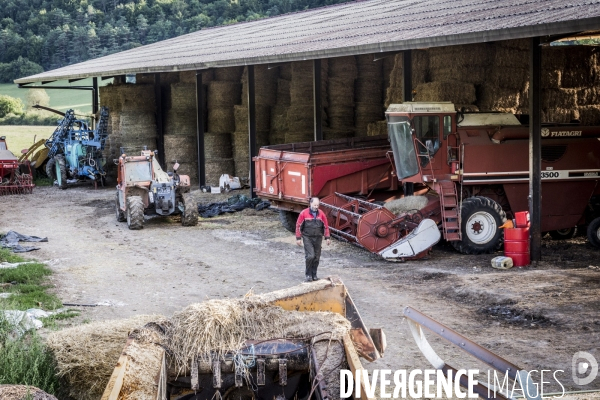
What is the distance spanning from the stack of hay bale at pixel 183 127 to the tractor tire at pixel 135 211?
27.4 feet

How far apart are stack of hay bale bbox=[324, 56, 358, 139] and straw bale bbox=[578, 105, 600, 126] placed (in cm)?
783

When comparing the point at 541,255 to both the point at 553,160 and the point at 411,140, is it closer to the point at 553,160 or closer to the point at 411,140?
the point at 553,160

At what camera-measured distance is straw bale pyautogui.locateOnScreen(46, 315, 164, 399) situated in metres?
8.48

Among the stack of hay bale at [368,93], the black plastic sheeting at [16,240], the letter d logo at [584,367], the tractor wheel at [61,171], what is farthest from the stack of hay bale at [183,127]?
the letter d logo at [584,367]

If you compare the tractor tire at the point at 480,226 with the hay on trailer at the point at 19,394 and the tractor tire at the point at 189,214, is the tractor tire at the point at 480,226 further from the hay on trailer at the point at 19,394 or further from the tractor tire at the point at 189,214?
the hay on trailer at the point at 19,394

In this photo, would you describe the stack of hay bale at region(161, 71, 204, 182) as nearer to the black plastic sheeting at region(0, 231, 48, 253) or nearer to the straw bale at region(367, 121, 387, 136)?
the straw bale at region(367, 121, 387, 136)

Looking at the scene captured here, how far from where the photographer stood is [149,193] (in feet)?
68.2

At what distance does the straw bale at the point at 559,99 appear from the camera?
18.2 metres

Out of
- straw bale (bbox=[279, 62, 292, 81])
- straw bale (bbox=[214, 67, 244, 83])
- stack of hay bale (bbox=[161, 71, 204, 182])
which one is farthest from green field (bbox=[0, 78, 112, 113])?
straw bale (bbox=[279, 62, 292, 81])

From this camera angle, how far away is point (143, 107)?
31562 millimetres

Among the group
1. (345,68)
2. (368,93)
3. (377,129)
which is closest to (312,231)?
(377,129)

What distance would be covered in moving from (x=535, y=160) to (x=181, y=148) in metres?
16.9

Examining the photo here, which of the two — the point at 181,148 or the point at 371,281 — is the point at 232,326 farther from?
the point at 181,148

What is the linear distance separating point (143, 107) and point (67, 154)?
10.3 ft
